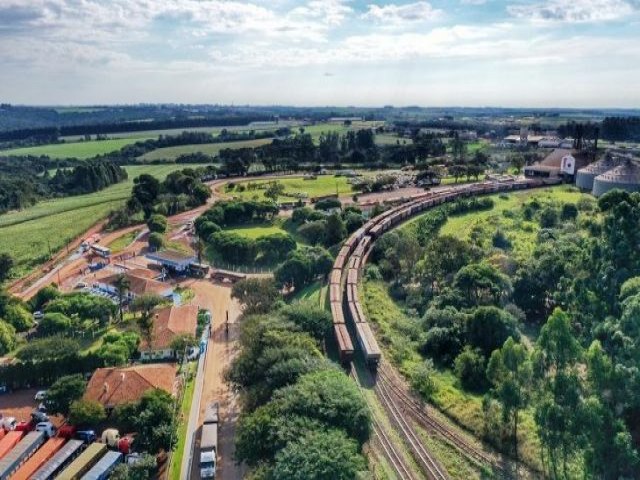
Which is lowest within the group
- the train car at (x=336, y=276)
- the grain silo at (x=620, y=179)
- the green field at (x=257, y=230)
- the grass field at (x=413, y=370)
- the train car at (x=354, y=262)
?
the grass field at (x=413, y=370)

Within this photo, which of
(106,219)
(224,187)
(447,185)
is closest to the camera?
(106,219)

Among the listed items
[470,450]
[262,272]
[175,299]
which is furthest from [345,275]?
[470,450]

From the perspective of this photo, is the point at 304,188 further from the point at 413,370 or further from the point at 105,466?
the point at 105,466

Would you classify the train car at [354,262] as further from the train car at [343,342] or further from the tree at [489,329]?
the tree at [489,329]

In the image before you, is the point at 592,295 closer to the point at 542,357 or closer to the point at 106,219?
the point at 542,357

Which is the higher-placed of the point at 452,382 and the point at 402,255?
the point at 402,255

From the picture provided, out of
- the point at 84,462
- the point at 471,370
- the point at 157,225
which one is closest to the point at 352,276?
the point at 471,370

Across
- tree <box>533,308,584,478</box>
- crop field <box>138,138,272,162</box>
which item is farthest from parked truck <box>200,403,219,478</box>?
crop field <box>138,138,272,162</box>

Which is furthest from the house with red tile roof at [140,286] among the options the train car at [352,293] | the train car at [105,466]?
the train car at [105,466]
